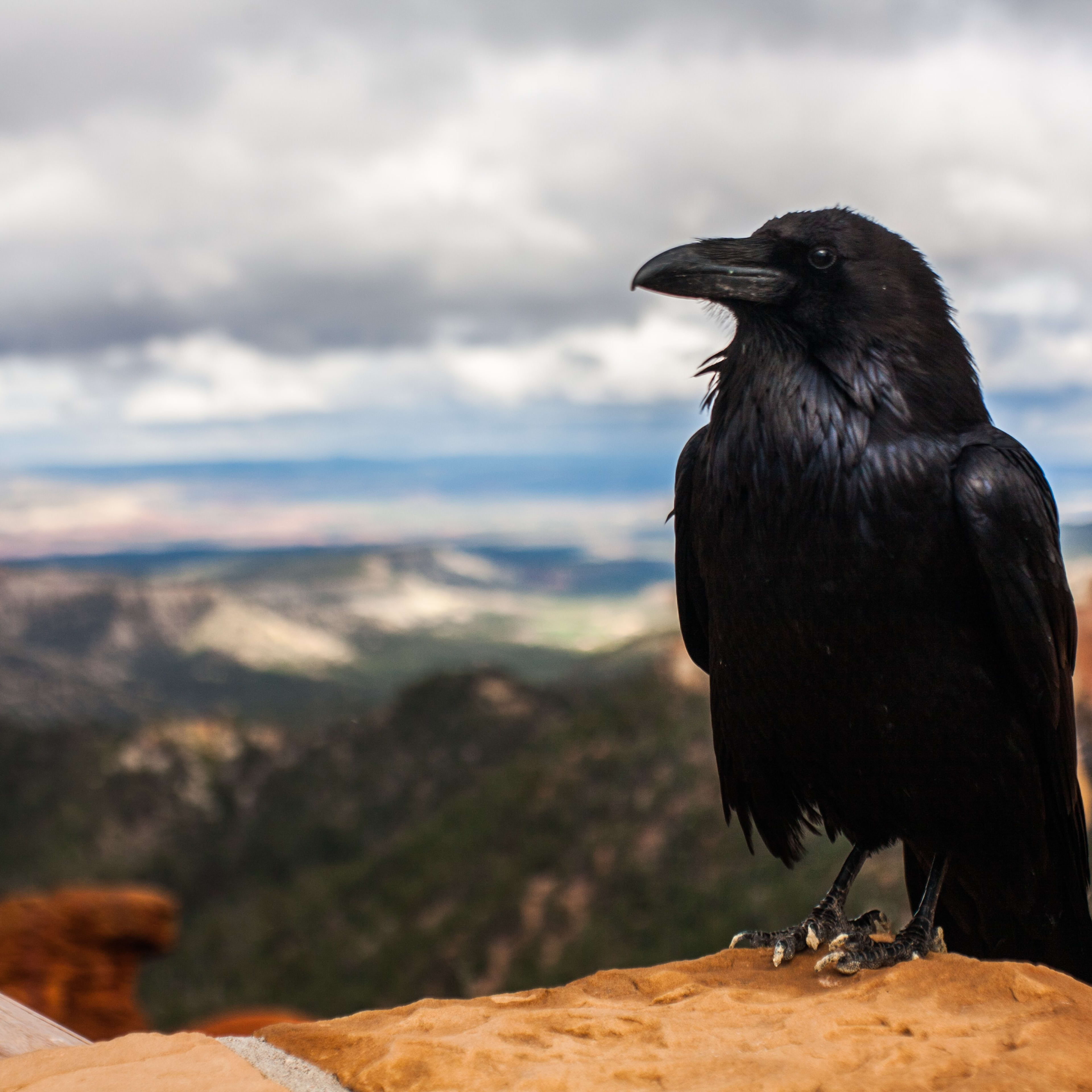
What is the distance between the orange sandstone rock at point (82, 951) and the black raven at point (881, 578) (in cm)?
887

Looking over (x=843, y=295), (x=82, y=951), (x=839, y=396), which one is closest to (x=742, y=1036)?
(x=839, y=396)

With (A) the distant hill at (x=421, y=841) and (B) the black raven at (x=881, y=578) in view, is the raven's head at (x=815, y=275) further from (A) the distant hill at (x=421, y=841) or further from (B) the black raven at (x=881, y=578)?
(A) the distant hill at (x=421, y=841)

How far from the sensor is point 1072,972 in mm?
5367

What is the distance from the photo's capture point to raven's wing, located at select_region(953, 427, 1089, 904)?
4617 millimetres

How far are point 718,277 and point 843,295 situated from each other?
22.2 inches

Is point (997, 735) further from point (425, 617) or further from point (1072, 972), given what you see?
point (425, 617)

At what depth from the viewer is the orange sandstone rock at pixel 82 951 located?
37.2 feet

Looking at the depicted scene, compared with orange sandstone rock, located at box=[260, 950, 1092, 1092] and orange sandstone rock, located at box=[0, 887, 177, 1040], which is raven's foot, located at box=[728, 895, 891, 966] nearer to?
orange sandstone rock, located at box=[260, 950, 1092, 1092]

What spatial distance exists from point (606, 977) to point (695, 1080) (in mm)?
1453

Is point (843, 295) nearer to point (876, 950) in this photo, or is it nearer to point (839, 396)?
point (839, 396)

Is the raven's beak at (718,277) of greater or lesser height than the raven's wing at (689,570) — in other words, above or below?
above

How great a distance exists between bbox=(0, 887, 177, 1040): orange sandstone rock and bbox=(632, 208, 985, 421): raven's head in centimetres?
986

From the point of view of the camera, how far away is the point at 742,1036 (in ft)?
13.7

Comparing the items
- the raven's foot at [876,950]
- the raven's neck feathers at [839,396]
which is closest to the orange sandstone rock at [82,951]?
the raven's foot at [876,950]
